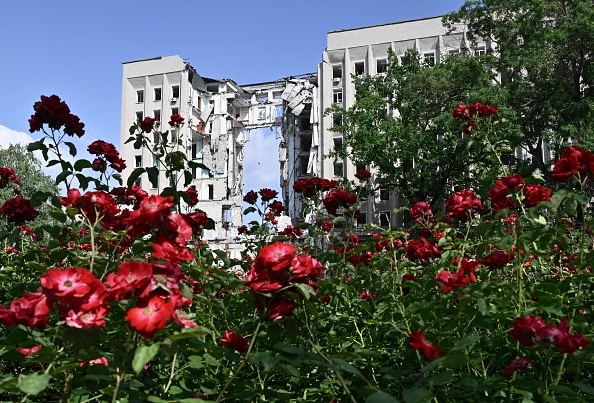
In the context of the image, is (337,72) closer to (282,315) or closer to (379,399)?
(282,315)

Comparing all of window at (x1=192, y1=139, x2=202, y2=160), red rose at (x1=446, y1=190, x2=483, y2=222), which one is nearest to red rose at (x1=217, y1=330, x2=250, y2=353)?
red rose at (x1=446, y1=190, x2=483, y2=222)

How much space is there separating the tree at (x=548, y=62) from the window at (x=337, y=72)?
1636 cm

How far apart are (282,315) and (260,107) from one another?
42.8 metres

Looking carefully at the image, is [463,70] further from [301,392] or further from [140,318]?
[140,318]

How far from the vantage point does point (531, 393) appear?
189 centimetres

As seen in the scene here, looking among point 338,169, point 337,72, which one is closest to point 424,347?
point 338,169

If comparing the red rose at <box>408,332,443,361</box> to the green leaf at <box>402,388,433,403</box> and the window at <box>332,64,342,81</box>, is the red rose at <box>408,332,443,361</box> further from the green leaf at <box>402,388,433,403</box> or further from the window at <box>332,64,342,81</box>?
the window at <box>332,64,342,81</box>

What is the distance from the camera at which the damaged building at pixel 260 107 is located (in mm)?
34688

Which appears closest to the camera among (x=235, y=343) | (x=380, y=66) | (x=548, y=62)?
(x=235, y=343)

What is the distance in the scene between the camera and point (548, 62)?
18234 mm

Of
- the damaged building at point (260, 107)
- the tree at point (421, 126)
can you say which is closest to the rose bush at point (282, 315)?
the tree at point (421, 126)

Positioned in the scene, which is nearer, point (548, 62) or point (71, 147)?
point (71, 147)

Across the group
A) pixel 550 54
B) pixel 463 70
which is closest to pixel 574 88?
pixel 550 54

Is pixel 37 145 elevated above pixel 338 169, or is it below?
below
